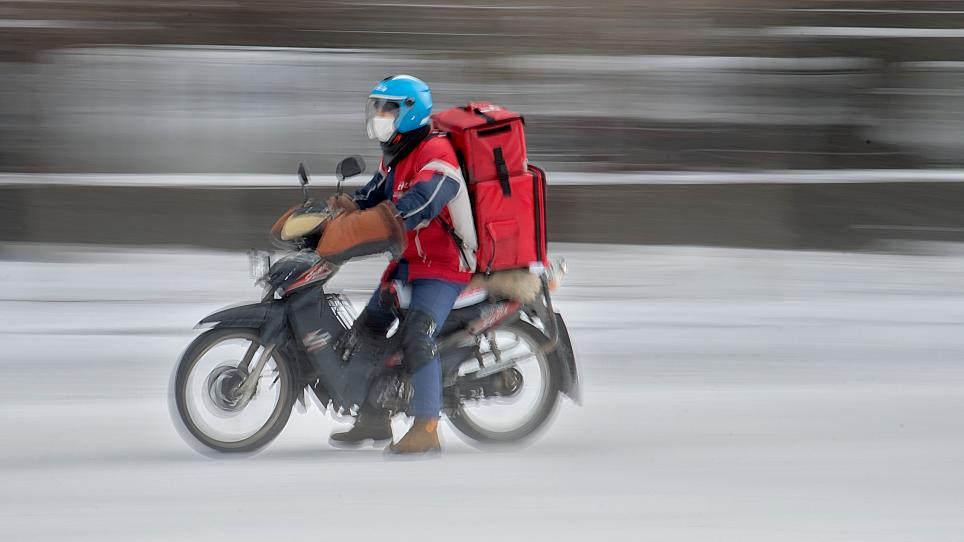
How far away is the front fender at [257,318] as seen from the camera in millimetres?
4676

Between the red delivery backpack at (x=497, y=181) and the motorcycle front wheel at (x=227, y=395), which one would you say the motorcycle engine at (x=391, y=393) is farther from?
the red delivery backpack at (x=497, y=181)

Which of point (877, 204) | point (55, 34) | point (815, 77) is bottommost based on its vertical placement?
point (877, 204)

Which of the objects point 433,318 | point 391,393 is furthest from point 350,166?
point 391,393

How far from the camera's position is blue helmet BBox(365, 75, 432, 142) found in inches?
183

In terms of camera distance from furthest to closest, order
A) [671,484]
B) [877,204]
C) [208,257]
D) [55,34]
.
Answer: [55,34]
[877,204]
[208,257]
[671,484]

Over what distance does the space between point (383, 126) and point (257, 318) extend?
0.85 m

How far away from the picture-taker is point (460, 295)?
485cm

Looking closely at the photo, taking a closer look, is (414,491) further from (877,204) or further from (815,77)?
(815,77)

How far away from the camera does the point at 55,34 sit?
11.4 meters

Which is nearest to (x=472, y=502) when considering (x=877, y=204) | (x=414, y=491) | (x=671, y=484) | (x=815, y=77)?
→ (x=414, y=491)

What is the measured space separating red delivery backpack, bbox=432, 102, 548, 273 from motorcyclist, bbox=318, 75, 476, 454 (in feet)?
0.18

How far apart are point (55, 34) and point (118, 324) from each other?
4768mm

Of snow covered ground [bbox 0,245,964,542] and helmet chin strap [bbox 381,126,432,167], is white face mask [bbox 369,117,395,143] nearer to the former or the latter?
helmet chin strap [bbox 381,126,432,167]

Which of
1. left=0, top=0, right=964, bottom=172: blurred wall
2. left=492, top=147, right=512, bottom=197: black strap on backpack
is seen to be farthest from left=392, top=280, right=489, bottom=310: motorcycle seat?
left=0, top=0, right=964, bottom=172: blurred wall
